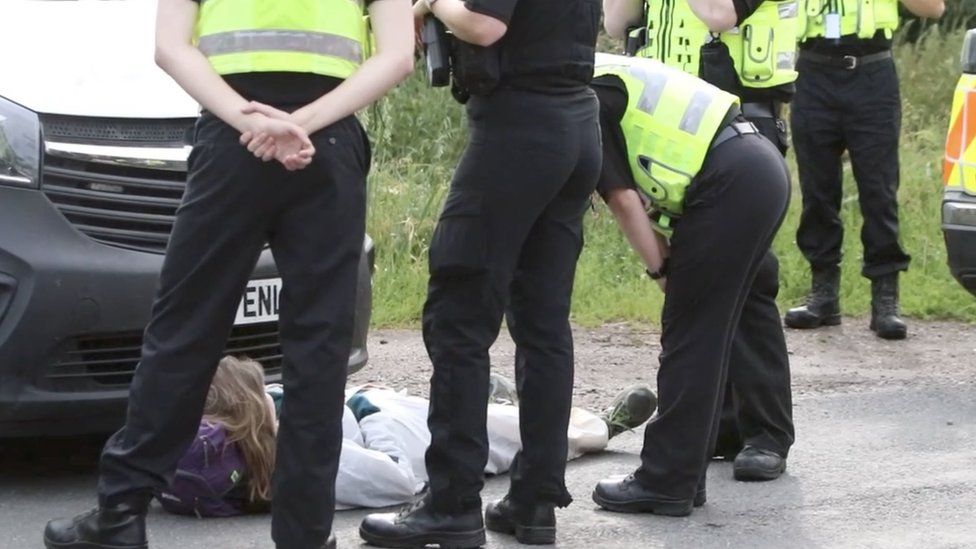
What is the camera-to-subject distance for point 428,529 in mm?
4516

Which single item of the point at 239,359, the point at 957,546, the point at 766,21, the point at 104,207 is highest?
the point at 766,21

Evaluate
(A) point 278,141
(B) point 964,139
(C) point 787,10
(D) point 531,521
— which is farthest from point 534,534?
(B) point 964,139

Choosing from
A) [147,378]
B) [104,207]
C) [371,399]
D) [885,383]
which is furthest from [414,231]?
[147,378]

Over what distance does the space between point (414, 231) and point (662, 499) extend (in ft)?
13.4

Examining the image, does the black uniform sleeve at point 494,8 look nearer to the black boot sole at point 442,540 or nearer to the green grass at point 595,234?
the black boot sole at point 442,540

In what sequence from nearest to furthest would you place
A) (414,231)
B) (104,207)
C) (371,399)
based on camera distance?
(104,207), (371,399), (414,231)

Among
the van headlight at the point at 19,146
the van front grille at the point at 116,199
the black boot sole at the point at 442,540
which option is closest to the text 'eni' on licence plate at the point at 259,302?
the van front grille at the point at 116,199

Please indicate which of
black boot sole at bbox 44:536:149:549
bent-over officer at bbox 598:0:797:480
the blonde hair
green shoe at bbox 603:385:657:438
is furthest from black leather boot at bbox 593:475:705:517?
black boot sole at bbox 44:536:149:549

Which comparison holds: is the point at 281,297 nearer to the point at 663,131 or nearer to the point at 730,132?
the point at 663,131

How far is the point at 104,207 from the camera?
4.80 m

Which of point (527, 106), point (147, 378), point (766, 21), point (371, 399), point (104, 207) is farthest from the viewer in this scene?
point (766, 21)

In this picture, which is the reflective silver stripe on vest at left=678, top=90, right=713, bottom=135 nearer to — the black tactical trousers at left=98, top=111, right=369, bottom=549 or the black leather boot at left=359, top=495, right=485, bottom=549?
the black tactical trousers at left=98, top=111, right=369, bottom=549

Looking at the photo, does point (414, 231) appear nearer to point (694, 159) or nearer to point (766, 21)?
point (766, 21)

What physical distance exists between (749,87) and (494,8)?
1856mm
